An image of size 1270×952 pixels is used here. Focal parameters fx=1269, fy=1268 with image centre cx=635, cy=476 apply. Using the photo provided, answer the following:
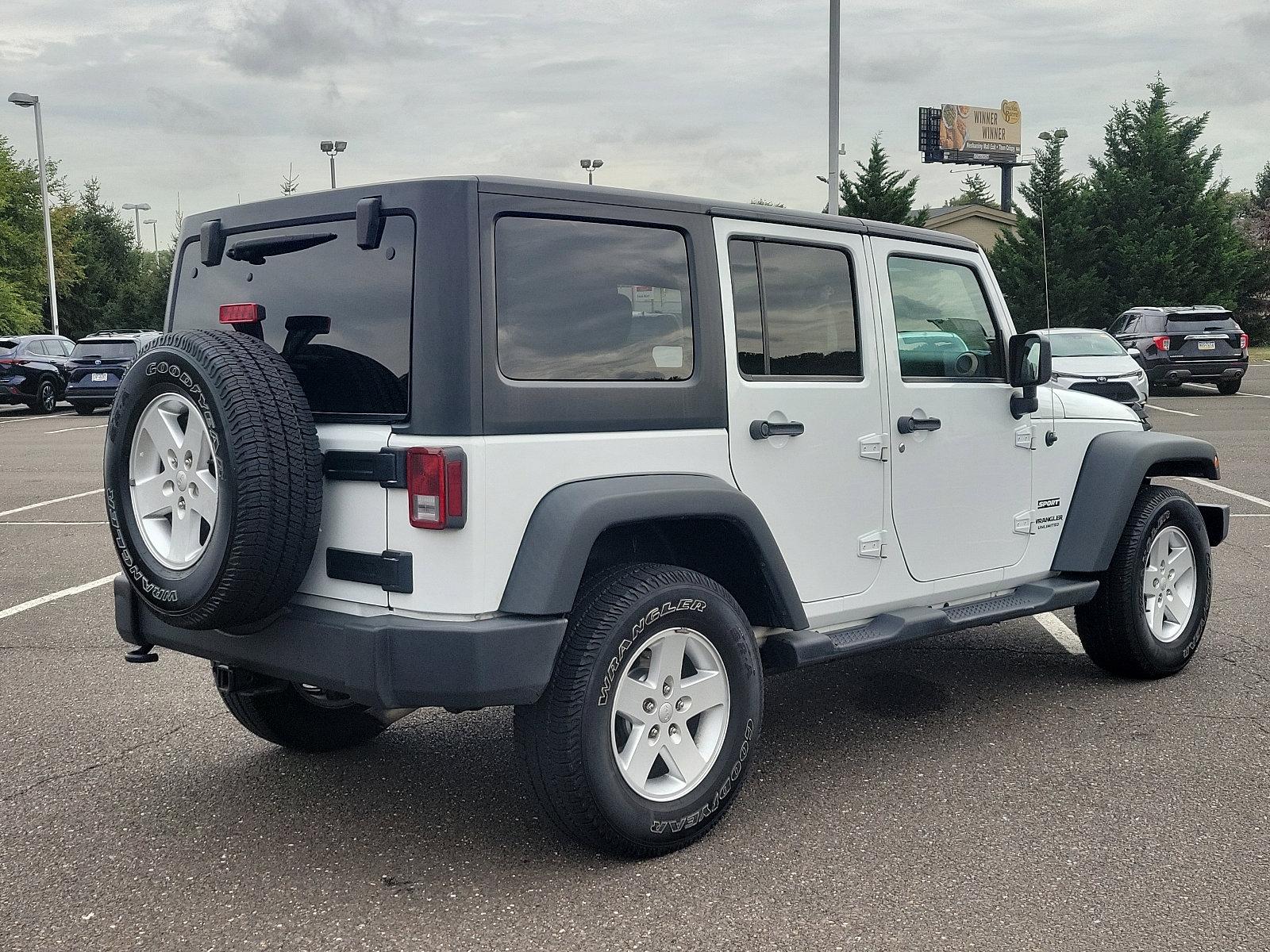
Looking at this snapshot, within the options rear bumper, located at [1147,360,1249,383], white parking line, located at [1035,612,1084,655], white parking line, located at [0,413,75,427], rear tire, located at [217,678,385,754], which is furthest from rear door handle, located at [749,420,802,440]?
rear bumper, located at [1147,360,1249,383]

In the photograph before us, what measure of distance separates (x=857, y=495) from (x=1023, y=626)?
9.22 ft

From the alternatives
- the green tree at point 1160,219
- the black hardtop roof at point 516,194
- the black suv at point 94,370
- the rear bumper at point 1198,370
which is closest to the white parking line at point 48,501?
the black hardtop roof at point 516,194

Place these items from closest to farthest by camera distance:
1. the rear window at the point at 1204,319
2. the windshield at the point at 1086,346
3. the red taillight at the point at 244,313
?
the red taillight at the point at 244,313 → the windshield at the point at 1086,346 → the rear window at the point at 1204,319

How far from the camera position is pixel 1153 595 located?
552 centimetres

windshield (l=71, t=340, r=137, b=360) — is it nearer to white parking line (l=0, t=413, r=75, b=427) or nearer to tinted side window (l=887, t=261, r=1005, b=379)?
white parking line (l=0, t=413, r=75, b=427)

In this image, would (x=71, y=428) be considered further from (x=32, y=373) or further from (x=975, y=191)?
(x=975, y=191)

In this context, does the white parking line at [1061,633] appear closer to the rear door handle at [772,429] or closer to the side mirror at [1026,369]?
the side mirror at [1026,369]

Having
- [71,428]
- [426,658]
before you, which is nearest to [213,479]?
[426,658]

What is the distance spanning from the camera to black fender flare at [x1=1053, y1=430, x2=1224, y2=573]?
5.27m

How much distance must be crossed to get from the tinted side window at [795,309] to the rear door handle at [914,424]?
0.84ft

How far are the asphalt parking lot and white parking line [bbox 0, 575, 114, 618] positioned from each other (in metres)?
1.37

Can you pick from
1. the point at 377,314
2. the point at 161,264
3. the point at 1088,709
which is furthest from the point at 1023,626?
the point at 161,264

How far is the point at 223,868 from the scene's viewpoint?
Result: 12.0 ft

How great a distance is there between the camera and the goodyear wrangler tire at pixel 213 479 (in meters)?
3.32
